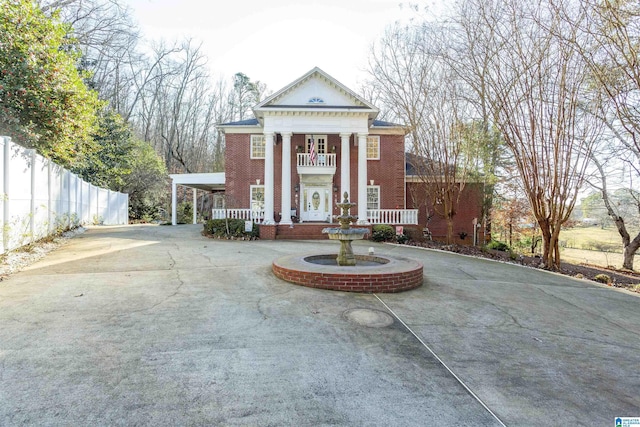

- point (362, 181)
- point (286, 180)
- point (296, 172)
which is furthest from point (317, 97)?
point (362, 181)

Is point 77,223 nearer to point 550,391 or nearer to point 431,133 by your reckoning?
point 431,133

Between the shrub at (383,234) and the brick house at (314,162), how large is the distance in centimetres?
85

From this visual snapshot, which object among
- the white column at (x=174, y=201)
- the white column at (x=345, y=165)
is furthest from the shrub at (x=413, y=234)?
the white column at (x=174, y=201)

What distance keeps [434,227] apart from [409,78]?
8.67 meters

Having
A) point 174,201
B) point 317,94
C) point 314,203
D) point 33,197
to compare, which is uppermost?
point 317,94

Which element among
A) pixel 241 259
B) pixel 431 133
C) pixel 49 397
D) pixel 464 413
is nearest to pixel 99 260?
pixel 241 259

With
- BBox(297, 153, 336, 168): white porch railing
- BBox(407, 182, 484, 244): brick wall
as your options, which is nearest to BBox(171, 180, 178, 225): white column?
BBox(297, 153, 336, 168): white porch railing

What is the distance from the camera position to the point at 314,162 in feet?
54.6

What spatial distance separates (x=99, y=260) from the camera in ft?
27.3

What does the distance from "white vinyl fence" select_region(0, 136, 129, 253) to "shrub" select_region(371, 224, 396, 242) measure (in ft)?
41.1

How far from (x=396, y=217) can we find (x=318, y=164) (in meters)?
5.12

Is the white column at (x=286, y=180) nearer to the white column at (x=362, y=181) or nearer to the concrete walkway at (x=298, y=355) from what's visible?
the white column at (x=362, y=181)

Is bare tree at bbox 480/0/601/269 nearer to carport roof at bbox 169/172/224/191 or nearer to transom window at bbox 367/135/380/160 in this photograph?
transom window at bbox 367/135/380/160

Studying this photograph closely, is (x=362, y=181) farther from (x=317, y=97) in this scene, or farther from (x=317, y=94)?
(x=317, y=94)
